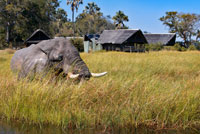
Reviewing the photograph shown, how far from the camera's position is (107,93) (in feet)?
16.8

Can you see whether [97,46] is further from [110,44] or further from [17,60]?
[17,60]

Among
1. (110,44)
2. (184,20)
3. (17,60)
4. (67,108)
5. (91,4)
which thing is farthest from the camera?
(91,4)

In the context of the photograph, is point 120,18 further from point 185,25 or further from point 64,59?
point 64,59

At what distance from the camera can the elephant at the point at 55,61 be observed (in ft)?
18.5

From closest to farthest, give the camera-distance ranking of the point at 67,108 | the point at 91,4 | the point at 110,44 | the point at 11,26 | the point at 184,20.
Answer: the point at 67,108
the point at 110,44
the point at 11,26
the point at 184,20
the point at 91,4

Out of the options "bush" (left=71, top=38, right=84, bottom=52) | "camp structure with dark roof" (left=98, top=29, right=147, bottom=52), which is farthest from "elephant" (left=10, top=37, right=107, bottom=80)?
"bush" (left=71, top=38, right=84, bottom=52)

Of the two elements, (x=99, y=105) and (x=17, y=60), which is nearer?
(x=99, y=105)

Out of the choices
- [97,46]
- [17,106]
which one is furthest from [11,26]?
[17,106]

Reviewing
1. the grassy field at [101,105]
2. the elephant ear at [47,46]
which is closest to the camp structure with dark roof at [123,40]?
the elephant ear at [47,46]

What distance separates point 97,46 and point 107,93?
26542mm

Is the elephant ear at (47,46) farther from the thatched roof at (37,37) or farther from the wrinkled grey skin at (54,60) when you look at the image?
the thatched roof at (37,37)

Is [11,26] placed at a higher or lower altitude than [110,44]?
higher

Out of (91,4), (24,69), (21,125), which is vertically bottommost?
(21,125)

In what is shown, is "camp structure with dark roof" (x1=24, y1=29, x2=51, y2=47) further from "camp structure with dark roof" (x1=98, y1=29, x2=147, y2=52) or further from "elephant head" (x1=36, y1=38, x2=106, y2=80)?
"elephant head" (x1=36, y1=38, x2=106, y2=80)
